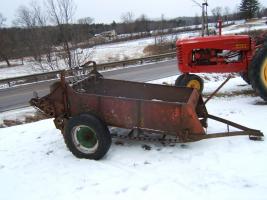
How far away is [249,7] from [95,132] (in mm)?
65822

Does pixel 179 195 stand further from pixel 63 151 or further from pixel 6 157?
pixel 6 157

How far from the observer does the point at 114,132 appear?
6.04m

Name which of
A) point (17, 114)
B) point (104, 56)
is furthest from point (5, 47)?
point (17, 114)

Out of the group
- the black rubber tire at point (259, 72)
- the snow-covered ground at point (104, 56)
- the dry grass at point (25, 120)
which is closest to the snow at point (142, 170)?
the black rubber tire at point (259, 72)

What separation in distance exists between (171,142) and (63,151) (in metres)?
1.84

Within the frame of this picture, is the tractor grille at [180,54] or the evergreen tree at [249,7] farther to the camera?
the evergreen tree at [249,7]

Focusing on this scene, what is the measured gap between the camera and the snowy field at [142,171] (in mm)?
4176

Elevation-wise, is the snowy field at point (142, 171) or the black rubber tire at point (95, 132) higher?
the black rubber tire at point (95, 132)

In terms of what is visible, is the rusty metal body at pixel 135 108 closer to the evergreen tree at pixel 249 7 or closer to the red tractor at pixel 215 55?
the red tractor at pixel 215 55

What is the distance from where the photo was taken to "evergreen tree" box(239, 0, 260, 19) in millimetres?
62509

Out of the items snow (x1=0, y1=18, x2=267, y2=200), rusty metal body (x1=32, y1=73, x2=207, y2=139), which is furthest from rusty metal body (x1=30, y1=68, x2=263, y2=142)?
snow (x1=0, y1=18, x2=267, y2=200)

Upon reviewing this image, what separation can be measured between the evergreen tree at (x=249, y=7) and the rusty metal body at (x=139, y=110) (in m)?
62.3

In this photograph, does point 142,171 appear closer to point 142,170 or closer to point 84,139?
point 142,170

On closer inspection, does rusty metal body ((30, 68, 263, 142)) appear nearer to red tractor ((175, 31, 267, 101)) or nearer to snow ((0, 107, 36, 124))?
red tractor ((175, 31, 267, 101))
